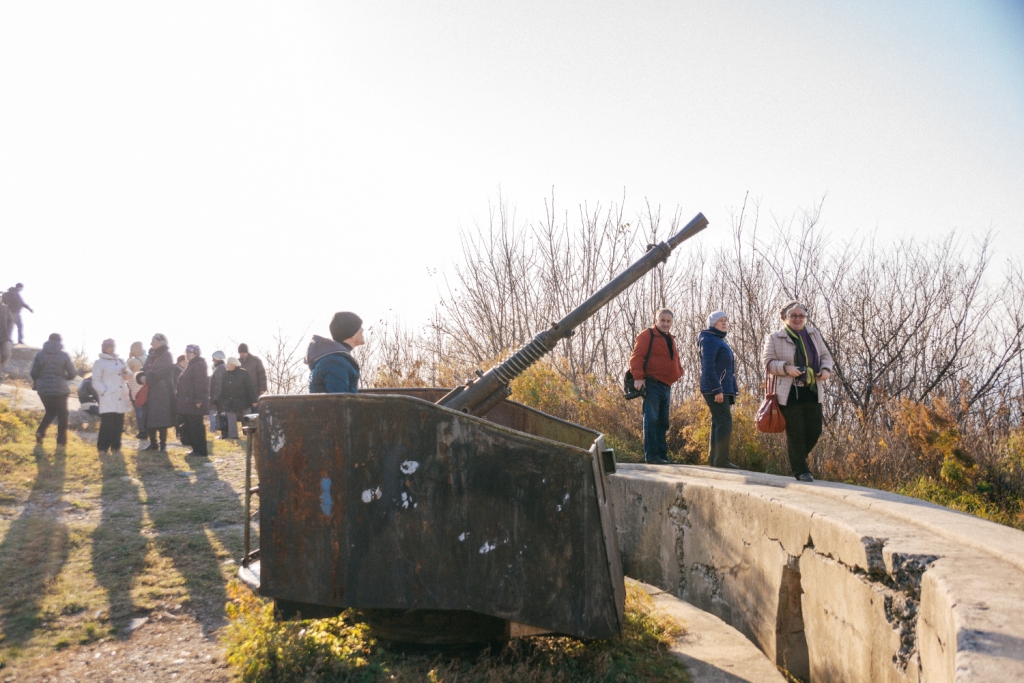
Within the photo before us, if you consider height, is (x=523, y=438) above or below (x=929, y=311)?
below

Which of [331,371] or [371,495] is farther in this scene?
[331,371]

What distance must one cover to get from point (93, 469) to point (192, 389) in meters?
1.77

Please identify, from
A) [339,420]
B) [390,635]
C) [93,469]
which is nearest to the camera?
[339,420]

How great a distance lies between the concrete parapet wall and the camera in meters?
2.66

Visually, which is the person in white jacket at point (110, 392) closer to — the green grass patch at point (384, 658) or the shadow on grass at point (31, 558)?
the shadow on grass at point (31, 558)

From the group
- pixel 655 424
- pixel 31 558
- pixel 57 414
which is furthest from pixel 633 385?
pixel 57 414

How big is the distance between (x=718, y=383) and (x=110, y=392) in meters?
8.33

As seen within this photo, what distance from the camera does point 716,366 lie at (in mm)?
7387

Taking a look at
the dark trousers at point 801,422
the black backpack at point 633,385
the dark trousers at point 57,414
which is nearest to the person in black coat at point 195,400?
the dark trousers at point 57,414

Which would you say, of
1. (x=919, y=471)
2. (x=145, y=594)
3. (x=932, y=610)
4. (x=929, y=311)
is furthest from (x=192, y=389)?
(x=929, y=311)

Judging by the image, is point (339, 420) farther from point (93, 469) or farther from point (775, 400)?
point (93, 469)

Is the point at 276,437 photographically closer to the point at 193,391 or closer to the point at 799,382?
the point at 799,382

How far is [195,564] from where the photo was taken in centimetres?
600

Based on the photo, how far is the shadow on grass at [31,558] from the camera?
15.2ft
